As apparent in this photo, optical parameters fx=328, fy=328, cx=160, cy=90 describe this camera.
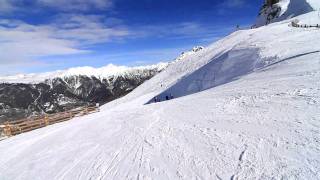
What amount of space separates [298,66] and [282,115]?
8753mm

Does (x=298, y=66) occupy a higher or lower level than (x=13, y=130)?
higher

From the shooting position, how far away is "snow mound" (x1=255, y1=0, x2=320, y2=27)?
2896 inches

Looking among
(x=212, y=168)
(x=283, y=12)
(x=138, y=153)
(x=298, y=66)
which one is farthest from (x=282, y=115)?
(x=283, y=12)

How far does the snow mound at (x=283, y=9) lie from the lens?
241 ft

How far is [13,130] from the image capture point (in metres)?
29.1

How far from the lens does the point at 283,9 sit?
9250 cm

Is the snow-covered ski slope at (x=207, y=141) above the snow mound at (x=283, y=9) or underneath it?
underneath

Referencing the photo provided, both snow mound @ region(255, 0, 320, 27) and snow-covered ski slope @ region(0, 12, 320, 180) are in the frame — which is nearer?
snow-covered ski slope @ region(0, 12, 320, 180)

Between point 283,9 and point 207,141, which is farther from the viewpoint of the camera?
point 283,9

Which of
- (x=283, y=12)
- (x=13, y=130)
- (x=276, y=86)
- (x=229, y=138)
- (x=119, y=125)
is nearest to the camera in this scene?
Answer: (x=229, y=138)

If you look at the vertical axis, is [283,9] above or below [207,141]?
above

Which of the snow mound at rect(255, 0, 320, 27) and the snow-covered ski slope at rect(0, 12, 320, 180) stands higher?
the snow mound at rect(255, 0, 320, 27)

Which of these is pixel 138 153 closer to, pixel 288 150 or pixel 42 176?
pixel 42 176

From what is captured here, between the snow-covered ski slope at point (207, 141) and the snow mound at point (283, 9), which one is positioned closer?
the snow-covered ski slope at point (207, 141)
